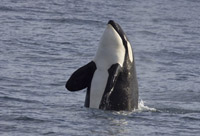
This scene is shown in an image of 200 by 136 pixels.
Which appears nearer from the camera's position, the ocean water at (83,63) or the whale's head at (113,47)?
the ocean water at (83,63)

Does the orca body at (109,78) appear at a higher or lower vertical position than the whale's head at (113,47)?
lower

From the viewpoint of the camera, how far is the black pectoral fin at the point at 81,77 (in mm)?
16125

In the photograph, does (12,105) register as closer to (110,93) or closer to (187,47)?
(110,93)

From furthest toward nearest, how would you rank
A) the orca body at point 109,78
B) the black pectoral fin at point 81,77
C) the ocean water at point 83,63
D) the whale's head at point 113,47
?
the whale's head at point 113,47
the black pectoral fin at point 81,77
the orca body at point 109,78
the ocean water at point 83,63

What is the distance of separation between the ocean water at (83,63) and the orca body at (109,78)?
34cm

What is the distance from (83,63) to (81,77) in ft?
28.1

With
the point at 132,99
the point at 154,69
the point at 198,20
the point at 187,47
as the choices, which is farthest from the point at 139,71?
the point at 198,20

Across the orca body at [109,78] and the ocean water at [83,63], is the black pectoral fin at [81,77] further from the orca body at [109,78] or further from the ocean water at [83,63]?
the ocean water at [83,63]

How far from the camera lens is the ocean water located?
47.8 feet

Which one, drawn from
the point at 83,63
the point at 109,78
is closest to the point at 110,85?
the point at 109,78

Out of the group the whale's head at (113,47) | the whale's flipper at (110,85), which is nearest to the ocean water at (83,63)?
the whale's flipper at (110,85)

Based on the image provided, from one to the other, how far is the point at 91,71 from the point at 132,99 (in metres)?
1.10

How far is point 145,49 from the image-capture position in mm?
29219

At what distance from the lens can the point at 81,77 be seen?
16188 mm
